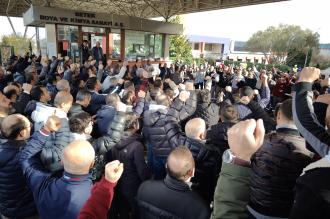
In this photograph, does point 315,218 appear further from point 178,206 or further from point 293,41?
point 293,41

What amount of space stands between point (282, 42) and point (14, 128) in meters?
52.7

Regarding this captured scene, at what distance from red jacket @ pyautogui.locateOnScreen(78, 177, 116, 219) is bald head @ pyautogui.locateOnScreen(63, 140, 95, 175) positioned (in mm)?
255

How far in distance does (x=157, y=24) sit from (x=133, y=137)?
1583 cm

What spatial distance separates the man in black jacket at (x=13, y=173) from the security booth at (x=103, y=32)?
11406 mm

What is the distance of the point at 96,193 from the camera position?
1.70 m

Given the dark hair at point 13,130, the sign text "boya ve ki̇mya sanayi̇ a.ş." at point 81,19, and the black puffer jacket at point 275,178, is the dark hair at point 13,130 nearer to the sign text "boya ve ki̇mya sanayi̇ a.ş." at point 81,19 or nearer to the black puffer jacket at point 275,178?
the black puffer jacket at point 275,178

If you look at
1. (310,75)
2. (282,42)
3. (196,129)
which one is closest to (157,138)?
(196,129)

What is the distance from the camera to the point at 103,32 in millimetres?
15883

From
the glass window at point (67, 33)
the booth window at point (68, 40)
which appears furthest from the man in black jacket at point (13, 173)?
the glass window at point (67, 33)

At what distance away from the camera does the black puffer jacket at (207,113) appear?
4.30 metres

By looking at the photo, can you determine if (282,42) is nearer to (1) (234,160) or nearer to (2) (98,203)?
(1) (234,160)

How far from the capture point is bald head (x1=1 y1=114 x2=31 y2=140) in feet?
7.88

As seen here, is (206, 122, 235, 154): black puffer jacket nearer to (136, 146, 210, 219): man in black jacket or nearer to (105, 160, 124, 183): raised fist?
(136, 146, 210, 219): man in black jacket

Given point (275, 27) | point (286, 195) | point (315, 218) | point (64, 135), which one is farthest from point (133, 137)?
point (275, 27)
